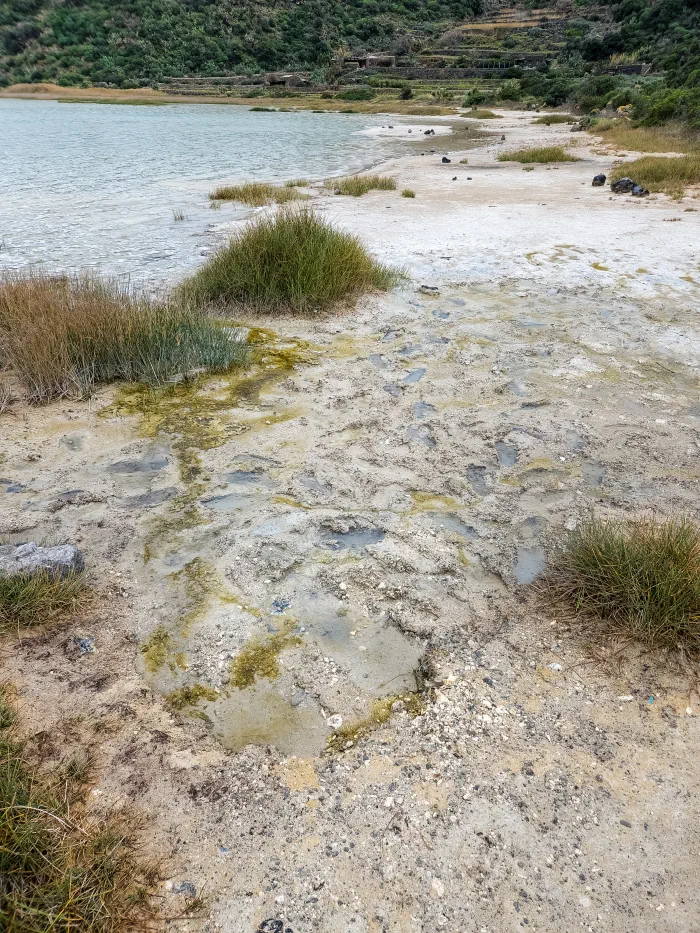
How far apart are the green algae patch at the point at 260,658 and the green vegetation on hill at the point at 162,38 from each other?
68.9 m

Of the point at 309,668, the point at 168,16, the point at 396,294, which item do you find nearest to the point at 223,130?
the point at 396,294

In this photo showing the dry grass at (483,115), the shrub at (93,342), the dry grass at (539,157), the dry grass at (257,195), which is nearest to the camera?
the shrub at (93,342)

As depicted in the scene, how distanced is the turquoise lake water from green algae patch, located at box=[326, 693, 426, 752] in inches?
211

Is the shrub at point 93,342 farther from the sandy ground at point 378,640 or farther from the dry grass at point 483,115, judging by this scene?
the dry grass at point 483,115

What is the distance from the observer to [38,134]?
936 inches

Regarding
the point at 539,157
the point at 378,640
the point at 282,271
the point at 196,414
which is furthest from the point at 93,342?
the point at 539,157

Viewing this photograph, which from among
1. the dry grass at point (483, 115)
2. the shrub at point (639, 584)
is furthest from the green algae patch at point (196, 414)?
the dry grass at point (483, 115)

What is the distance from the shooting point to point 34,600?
2260 millimetres

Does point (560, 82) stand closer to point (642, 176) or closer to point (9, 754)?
point (642, 176)

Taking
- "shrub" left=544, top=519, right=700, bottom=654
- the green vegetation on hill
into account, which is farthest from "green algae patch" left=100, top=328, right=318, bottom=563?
the green vegetation on hill

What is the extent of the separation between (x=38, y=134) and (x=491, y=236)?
23370 mm

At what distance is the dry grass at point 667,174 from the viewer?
11047 mm

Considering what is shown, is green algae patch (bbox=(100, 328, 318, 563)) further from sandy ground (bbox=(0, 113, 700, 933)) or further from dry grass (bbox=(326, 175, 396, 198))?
dry grass (bbox=(326, 175, 396, 198))

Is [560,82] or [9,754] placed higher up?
[560,82]
